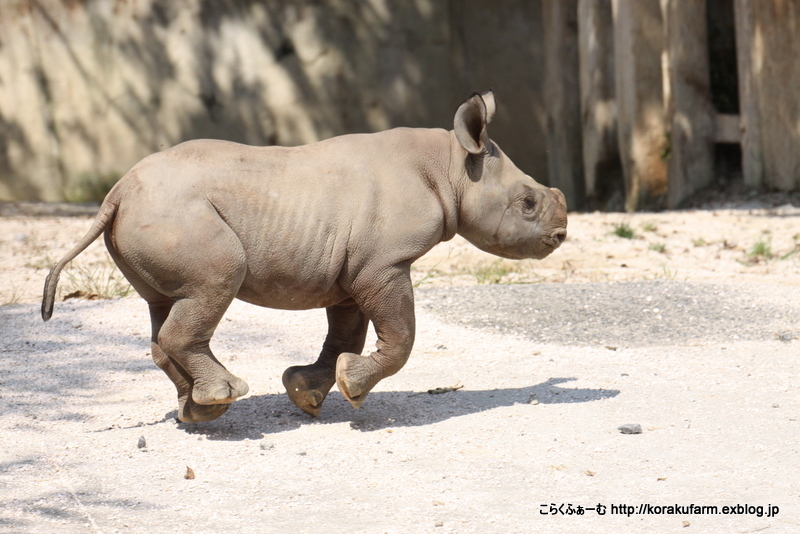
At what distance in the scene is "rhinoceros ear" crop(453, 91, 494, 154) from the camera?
12.9ft

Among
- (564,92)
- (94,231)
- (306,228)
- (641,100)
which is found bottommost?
(564,92)

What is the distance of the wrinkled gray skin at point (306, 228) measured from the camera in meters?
3.61

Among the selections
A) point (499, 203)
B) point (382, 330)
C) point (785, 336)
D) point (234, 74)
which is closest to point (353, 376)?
point (382, 330)

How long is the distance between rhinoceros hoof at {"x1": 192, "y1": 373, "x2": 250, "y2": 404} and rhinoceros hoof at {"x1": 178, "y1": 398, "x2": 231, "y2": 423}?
0.10 meters

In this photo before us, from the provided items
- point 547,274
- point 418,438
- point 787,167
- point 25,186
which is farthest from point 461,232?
point 25,186

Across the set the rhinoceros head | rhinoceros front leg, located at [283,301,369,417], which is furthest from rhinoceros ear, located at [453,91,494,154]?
rhinoceros front leg, located at [283,301,369,417]

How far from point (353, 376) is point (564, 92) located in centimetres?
841

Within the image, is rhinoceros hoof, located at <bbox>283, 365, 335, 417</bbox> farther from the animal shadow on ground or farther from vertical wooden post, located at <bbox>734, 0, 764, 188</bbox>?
vertical wooden post, located at <bbox>734, 0, 764, 188</bbox>

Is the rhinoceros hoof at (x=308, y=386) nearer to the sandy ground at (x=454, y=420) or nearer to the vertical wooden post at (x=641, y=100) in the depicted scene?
the sandy ground at (x=454, y=420)

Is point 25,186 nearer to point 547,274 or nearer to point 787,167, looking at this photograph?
point 547,274

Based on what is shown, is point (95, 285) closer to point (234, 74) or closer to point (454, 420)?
point (454, 420)

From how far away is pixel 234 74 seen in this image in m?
12.3

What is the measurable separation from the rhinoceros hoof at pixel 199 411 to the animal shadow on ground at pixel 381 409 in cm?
9

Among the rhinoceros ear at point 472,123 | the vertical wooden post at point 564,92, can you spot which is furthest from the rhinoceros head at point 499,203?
the vertical wooden post at point 564,92
